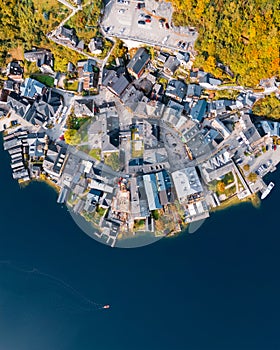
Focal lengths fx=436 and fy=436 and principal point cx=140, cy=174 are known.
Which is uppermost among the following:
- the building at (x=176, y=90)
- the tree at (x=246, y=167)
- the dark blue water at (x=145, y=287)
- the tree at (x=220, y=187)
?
the building at (x=176, y=90)

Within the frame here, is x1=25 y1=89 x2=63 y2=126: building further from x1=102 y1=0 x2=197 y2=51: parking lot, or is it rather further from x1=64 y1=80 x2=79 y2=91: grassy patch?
x1=102 y1=0 x2=197 y2=51: parking lot

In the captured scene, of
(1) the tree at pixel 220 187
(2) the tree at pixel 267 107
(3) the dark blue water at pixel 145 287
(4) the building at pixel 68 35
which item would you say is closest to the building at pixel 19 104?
(4) the building at pixel 68 35

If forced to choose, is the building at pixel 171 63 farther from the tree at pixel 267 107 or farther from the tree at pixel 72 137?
the tree at pixel 72 137

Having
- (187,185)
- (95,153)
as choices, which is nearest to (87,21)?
(95,153)

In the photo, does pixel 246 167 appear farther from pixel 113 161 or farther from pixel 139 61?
pixel 139 61

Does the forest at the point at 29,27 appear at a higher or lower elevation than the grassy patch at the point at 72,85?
higher

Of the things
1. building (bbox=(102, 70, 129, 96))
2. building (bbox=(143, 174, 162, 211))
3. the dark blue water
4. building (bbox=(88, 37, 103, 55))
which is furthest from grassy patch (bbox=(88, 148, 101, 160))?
building (bbox=(88, 37, 103, 55))
